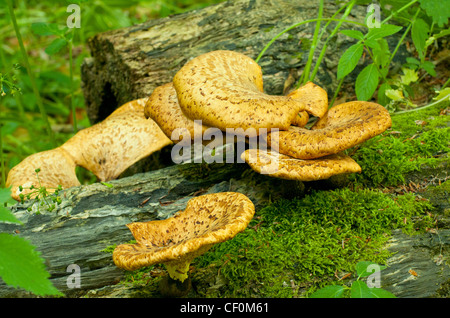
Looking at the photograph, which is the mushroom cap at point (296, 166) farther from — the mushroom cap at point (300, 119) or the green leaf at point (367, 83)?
the green leaf at point (367, 83)

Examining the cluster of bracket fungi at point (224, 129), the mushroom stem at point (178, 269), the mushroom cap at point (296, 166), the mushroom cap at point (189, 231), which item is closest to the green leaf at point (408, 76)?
the cluster of bracket fungi at point (224, 129)

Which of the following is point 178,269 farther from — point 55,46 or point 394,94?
point 55,46

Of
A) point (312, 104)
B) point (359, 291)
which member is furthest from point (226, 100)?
point (359, 291)

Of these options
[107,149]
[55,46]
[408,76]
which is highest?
[55,46]

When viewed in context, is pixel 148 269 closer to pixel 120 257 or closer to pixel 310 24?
pixel 120 257

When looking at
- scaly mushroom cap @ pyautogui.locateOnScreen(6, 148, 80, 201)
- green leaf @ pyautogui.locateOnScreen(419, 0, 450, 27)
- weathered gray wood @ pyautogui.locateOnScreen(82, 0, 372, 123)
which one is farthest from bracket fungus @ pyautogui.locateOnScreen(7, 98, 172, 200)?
green leaf @ pyautogui.locateOnScreen(419, 0, 450, 27)
